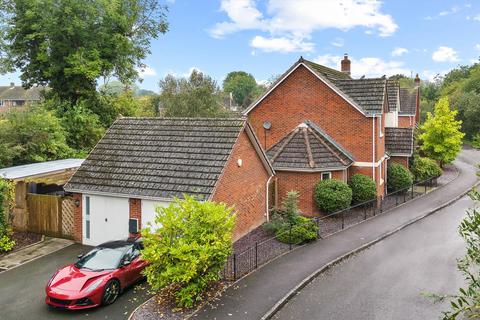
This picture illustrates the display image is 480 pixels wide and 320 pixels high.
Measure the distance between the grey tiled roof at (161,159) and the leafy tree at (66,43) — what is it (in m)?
12.2

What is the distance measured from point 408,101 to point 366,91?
25.3 meters

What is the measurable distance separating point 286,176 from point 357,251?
6.44 meters

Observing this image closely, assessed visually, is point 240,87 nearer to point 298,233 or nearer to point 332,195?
point 332,195

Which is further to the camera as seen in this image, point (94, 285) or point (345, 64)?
point (345, 64)

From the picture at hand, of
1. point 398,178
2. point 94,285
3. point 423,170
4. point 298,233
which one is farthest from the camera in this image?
point 423,170

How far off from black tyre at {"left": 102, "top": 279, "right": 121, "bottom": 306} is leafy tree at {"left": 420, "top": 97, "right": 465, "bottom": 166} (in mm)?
31409

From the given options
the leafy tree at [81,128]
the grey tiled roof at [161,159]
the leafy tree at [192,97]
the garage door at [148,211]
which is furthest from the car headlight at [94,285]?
the leafy tree at [192,97]

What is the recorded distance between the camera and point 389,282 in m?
13.6

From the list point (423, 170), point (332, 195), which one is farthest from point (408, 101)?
point (332, 195)

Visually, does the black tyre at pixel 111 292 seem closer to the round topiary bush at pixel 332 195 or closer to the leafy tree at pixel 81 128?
the round topiary bush at pixel 332 195

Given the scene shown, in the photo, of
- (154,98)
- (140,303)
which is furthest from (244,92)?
(140,303)

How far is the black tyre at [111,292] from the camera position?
37.7 ft

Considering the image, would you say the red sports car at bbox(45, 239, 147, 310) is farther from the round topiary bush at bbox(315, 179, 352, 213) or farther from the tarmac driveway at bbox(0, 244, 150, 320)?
the round topiary bush at bbox(315, 179, 352, 213)

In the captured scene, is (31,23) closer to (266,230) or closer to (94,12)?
(94,12)
